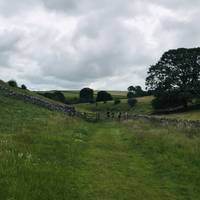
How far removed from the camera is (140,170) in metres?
15.5

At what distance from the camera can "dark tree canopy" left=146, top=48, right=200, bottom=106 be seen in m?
89.6

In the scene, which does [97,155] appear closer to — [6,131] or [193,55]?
[6,131]

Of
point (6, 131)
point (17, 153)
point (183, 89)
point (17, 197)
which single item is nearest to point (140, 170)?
point (17, 153)

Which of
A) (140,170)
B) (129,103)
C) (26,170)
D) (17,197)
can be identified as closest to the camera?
(17,197)

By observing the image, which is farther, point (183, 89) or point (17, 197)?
point (183, 89)

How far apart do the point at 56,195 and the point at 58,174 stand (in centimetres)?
241

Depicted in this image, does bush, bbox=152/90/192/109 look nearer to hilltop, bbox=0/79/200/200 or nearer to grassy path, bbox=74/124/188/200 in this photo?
hilltop, bbox=0/79/200/200

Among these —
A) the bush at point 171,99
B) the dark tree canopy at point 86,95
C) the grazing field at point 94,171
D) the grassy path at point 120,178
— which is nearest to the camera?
the grazing field at point 94,171

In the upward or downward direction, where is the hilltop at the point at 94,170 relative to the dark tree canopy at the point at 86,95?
downward

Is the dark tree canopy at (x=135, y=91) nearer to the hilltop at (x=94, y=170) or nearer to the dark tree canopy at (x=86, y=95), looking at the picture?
the dark tree canopy at (x=86, y=95)

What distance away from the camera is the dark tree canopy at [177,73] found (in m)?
89.6

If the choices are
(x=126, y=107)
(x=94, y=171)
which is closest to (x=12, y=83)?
(x=126, y=107)

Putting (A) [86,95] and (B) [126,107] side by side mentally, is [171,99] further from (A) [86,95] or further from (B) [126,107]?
(A) [86,95]

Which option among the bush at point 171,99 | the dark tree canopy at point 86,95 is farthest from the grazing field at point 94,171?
the dark tree canopy at point 86,95
